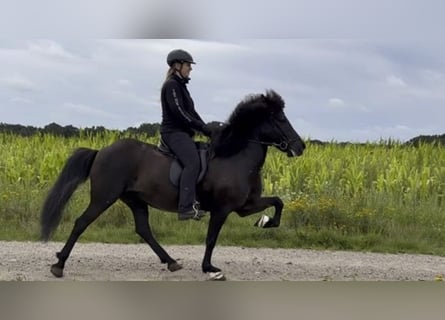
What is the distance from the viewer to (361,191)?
37.1ft

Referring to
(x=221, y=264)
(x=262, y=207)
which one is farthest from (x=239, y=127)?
(x=221, y=264)

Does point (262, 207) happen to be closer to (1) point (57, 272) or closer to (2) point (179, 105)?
(2) point (179, 105)

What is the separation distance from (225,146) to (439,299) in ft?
11.4

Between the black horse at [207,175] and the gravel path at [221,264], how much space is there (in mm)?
433

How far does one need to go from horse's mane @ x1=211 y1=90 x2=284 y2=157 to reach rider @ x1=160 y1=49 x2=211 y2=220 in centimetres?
17

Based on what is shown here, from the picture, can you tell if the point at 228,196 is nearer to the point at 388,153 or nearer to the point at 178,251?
the point at 178,251

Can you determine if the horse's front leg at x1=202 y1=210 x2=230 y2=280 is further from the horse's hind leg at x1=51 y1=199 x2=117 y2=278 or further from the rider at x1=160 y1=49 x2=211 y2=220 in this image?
the horse's hind leg at x1=51 y1=199 x2=117 y2=278

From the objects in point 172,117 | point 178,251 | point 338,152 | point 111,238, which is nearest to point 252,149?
point 172,117

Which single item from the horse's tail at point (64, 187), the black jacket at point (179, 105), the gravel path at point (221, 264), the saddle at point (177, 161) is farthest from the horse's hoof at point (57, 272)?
the black jacket at point (179, 105)

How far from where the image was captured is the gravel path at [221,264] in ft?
20.6

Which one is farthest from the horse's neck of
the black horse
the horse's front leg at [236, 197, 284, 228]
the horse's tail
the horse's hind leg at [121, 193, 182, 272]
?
the horse's tail

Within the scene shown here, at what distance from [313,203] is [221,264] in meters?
3.21

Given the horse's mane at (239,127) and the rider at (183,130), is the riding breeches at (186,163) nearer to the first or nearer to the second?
the rider at (183,130)

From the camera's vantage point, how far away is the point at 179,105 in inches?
237
